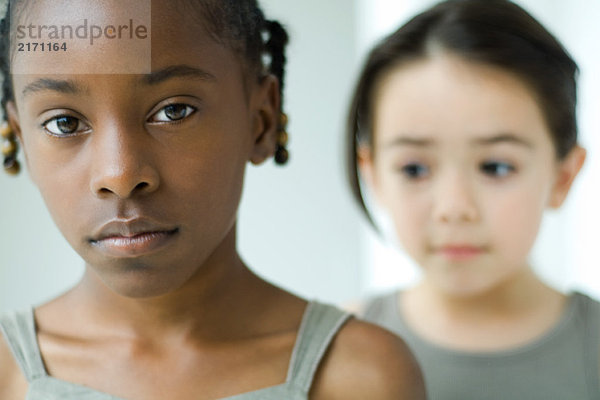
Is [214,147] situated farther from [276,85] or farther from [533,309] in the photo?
[533,309]

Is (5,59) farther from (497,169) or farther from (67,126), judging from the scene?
(497,169)

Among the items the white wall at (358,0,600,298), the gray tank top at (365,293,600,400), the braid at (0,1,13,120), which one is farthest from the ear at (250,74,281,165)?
the white wall at (358,0,600,298)

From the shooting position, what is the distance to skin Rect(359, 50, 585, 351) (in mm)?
968

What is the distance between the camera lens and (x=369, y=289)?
5.13 ft

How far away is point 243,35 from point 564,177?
0.53 m

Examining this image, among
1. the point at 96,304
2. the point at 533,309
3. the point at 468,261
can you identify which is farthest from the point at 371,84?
the point at 96,304

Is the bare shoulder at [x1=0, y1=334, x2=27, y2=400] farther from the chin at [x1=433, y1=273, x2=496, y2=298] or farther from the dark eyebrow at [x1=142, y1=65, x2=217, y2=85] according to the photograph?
the chin at [x1=433, y1=273, x2=496, y2=298]

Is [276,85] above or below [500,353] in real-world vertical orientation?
above

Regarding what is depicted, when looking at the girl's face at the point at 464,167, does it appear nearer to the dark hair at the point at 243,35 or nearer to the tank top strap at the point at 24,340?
the dark hair at the point at 243,35

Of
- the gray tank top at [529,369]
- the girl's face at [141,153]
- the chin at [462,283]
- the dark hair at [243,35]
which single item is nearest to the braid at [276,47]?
the dark hair at [243,35]

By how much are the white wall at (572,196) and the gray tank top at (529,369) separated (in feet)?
1.33

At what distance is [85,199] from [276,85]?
238 mm

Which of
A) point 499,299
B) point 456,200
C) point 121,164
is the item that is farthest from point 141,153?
point 499,299

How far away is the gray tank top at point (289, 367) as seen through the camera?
0.71m
